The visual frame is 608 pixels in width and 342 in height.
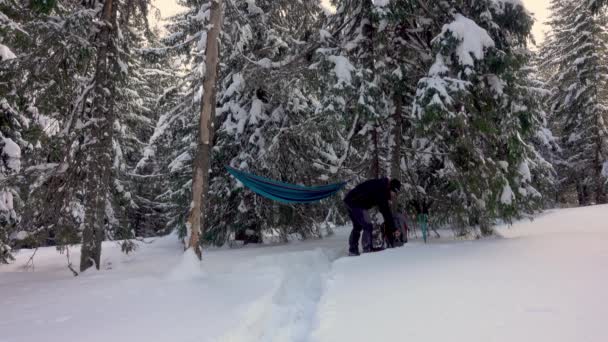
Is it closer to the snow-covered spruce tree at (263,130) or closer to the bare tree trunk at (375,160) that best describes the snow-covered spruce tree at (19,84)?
the snow-covered spruce tree at (263,130)

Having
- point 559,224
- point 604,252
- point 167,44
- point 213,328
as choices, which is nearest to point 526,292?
point 604,252

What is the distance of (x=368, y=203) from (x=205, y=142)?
245 centimetres

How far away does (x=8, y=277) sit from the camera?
17.6 ft

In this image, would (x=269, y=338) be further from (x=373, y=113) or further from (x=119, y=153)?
(x=119, y=153)

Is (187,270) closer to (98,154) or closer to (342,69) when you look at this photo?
(98,154)

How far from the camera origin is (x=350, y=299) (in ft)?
10.3

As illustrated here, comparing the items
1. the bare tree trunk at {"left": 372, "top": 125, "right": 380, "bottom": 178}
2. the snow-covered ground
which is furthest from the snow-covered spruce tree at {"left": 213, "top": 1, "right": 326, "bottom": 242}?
the snow-covered ground

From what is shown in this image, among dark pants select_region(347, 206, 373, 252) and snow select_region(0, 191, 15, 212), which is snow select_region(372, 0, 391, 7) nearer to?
dark pants select_region(347, 206, 373, 252)

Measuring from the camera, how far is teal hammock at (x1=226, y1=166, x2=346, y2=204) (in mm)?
6105

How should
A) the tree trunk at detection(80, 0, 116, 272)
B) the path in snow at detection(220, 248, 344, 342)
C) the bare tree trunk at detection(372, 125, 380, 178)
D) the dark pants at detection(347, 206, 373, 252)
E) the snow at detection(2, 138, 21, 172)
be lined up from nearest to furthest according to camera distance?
the path in snow at detection(220, 248, 344, 342) < the tree trunk at detection(80, 0, 116, 272) < the dark pants at detection(347, 206, 373, 252) < the snow at detection(2, 138, 21, 172) < the bare tree trunk at detection(372, 125, 380, 178)

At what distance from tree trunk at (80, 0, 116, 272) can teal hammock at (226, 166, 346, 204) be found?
1801 mm

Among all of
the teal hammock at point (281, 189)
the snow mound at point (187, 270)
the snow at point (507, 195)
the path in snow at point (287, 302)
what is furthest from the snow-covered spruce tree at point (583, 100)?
the snow mound at point (187, 270)

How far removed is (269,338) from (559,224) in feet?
32.1

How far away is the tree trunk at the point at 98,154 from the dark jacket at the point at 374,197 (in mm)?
3486
